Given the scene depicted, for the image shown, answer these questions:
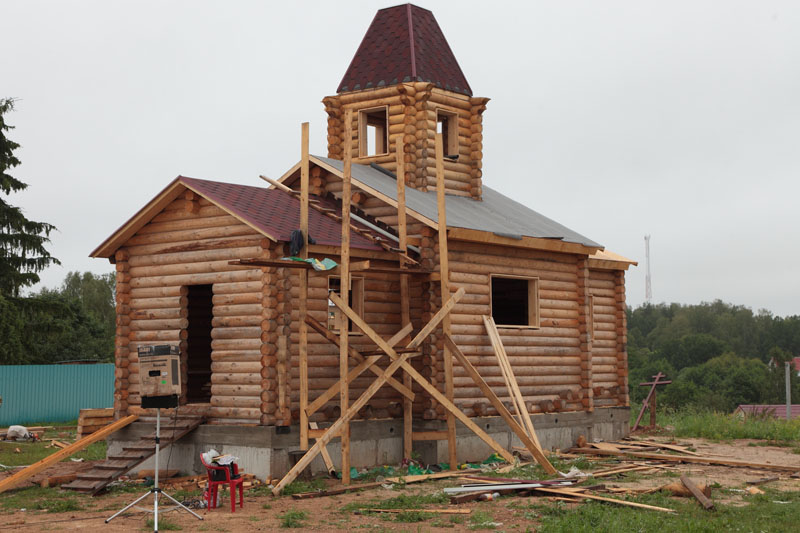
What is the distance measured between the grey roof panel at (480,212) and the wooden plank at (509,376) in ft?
6.33

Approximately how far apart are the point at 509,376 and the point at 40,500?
860 centimetres

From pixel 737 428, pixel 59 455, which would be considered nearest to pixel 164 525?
pixel 59 455

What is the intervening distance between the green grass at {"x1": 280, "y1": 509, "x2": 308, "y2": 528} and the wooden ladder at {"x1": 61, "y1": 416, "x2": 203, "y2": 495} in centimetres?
406

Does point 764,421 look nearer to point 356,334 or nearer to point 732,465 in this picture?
point 732,465

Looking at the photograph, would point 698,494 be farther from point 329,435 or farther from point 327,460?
point 327,460

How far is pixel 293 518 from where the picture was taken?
41.5 feet

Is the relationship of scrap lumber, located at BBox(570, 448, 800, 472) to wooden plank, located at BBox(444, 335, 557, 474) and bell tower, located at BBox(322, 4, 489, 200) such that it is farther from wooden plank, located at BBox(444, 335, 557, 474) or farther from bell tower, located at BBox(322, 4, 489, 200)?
bell tower, located at BBox(322, 4, 489, 200)

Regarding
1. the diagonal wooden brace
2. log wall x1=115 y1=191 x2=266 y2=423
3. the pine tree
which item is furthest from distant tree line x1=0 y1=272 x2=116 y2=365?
the diagonal wooden brace

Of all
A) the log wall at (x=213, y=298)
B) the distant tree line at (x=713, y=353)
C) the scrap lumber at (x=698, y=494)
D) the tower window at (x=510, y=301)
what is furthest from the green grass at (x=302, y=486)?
the distant tree line at (x=713, y=353)

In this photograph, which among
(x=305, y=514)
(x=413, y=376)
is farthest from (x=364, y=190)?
(x=305, y=514)

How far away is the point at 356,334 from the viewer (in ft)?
59.6

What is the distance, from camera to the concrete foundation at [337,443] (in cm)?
1631

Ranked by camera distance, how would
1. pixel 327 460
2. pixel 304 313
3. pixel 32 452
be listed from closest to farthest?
pixel 304 313 < pixel 327 460 < pixel 32 452

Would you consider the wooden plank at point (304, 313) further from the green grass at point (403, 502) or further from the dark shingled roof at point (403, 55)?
the dark shingled roof at point (403, 55)
